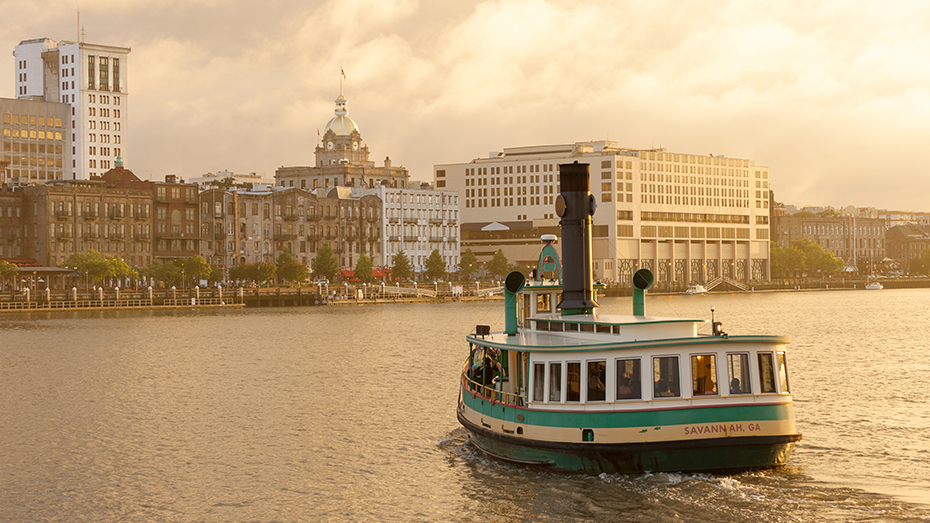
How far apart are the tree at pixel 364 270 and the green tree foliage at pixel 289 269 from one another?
9.47 metres

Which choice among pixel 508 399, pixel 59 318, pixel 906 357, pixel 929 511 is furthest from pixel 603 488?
pixel 59 318

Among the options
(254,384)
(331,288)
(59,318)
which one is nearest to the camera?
(254,384)

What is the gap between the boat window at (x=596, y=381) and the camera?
1150 inches

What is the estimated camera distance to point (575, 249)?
114ft

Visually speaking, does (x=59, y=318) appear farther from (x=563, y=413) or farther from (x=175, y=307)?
(x=563, y=413)

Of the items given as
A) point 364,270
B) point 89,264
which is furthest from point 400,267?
point 89,264

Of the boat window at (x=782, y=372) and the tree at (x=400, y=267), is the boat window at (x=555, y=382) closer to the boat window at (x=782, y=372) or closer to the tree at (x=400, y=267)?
the boat window at (x=782, y=372)

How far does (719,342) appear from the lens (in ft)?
93.2

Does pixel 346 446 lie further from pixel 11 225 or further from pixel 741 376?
pixel 11 225

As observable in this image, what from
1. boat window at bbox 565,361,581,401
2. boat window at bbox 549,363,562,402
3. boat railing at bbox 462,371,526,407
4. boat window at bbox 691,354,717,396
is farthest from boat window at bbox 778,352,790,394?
boat railing at bbox 462,371,526,407

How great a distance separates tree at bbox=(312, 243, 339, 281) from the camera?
570 feet

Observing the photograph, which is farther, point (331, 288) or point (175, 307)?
point (331, 288)

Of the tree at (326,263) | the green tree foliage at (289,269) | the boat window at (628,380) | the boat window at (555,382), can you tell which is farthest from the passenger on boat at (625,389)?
the tree at (326,263)

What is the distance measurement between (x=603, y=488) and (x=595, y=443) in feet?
4.11
